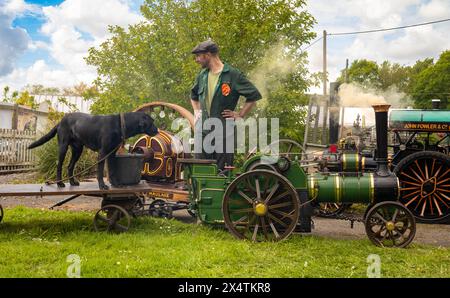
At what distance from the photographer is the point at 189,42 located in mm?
9055

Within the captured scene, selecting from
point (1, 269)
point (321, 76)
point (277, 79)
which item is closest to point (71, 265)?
point (1, 269)

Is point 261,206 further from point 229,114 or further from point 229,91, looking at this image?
point 229,91

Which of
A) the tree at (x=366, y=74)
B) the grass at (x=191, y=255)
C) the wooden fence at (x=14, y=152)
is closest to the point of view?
the grass at (x=191, y=255)

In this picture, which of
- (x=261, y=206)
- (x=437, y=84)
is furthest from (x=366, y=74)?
(x=261, y=206)

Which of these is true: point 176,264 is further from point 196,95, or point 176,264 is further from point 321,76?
point 321,76

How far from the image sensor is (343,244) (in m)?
4.62

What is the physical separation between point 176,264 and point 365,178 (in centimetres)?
229

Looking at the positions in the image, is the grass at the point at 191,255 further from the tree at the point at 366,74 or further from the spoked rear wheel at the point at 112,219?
the tree at the point at 366,74

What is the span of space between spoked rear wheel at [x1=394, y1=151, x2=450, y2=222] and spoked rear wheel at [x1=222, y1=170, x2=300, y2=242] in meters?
2.70

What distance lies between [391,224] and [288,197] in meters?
1.09

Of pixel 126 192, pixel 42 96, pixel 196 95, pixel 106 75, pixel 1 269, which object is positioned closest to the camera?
pixel 1 269

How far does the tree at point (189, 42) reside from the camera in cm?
888

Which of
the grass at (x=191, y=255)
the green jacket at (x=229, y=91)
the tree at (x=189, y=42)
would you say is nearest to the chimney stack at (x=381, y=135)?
the grass at (x=191, y=255)

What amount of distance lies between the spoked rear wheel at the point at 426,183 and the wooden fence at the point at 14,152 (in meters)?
9.93
